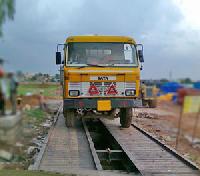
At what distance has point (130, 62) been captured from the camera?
8.05 metres

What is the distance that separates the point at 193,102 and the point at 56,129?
34.0ft

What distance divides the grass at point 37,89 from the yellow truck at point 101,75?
7.60 feet

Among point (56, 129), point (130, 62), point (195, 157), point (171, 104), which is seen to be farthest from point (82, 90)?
point (171, 104)

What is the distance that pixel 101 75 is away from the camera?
5414 millimetres

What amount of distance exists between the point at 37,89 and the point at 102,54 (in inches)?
228

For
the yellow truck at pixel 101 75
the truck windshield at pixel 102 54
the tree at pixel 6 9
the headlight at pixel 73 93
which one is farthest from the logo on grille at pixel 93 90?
the tree at pixel 6 9

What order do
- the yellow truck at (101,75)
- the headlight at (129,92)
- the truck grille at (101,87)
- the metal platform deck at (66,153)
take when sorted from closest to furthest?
the truck grille at (101,87) → the yellow truck at (101,75) → the headlight at (129,92) → the metal platform deck at (66,153)

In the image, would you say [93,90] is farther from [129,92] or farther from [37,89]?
[37,89]

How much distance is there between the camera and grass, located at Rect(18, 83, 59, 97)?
1.76 metres

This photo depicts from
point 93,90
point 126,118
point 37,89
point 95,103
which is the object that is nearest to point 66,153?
point 93,90

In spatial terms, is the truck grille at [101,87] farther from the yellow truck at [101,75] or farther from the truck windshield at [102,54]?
the truck windshield at [102,54]

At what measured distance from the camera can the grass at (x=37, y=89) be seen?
176cm

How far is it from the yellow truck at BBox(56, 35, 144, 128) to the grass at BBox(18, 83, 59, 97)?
91.2 inches

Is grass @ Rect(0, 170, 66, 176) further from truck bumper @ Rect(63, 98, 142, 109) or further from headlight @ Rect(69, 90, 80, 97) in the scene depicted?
headlight @ Rect(69, 90, 80, 97)
